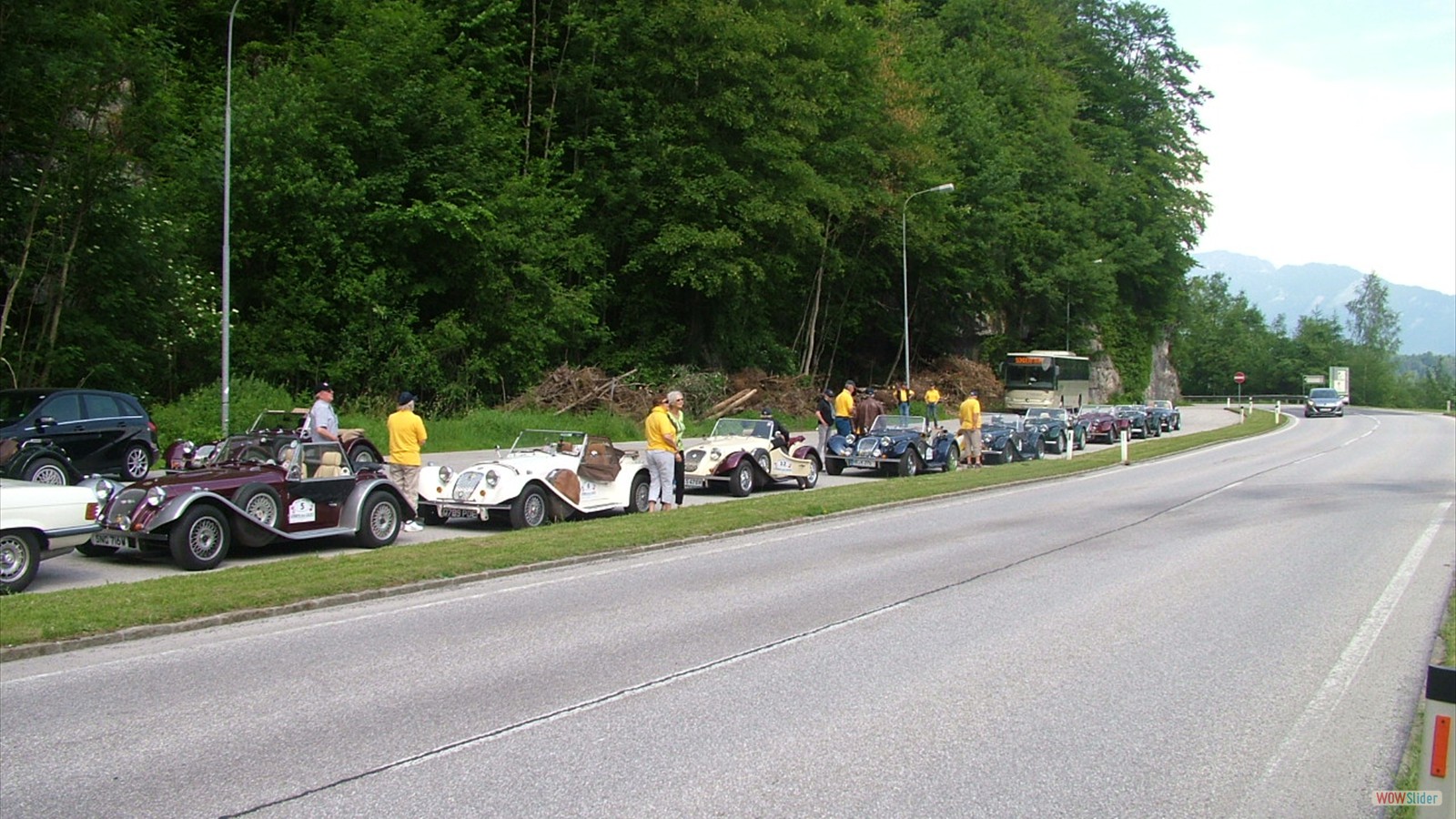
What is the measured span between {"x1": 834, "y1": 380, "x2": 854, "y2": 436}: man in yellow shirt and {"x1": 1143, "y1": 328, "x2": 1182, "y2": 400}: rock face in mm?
57333

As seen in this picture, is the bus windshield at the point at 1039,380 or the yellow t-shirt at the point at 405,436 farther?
the bus windshield at the point at 1039,380

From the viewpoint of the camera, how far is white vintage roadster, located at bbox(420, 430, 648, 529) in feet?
49.7

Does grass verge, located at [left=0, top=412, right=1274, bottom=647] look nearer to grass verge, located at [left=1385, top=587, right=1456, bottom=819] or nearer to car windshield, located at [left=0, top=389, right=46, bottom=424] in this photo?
grass verge, located at [left=1385, top=587, right=1456, bottom=819]

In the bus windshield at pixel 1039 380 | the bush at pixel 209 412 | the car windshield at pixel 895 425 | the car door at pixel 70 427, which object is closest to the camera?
the car door at pixel 70 427

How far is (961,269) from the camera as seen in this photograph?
54.8 meters

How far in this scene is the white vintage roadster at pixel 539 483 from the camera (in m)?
15.1

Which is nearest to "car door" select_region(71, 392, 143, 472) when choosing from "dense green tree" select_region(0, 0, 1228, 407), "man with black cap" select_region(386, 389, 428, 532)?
"dense green tree" select_region(0, 0, 1228, 407)

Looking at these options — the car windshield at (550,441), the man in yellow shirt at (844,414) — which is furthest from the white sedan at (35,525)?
the man in yellow shirt at (844,414)

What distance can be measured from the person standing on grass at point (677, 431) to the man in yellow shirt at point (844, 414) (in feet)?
29.0

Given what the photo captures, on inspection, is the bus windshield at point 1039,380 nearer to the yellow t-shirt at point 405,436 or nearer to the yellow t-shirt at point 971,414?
the yellow t-shirt at point 971,414

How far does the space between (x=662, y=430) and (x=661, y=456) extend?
0.46 metres

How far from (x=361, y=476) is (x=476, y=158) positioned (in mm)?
21522

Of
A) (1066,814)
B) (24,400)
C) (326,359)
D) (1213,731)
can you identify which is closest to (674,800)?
(1066,814)

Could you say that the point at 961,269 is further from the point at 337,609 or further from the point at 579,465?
the point at 337,609
